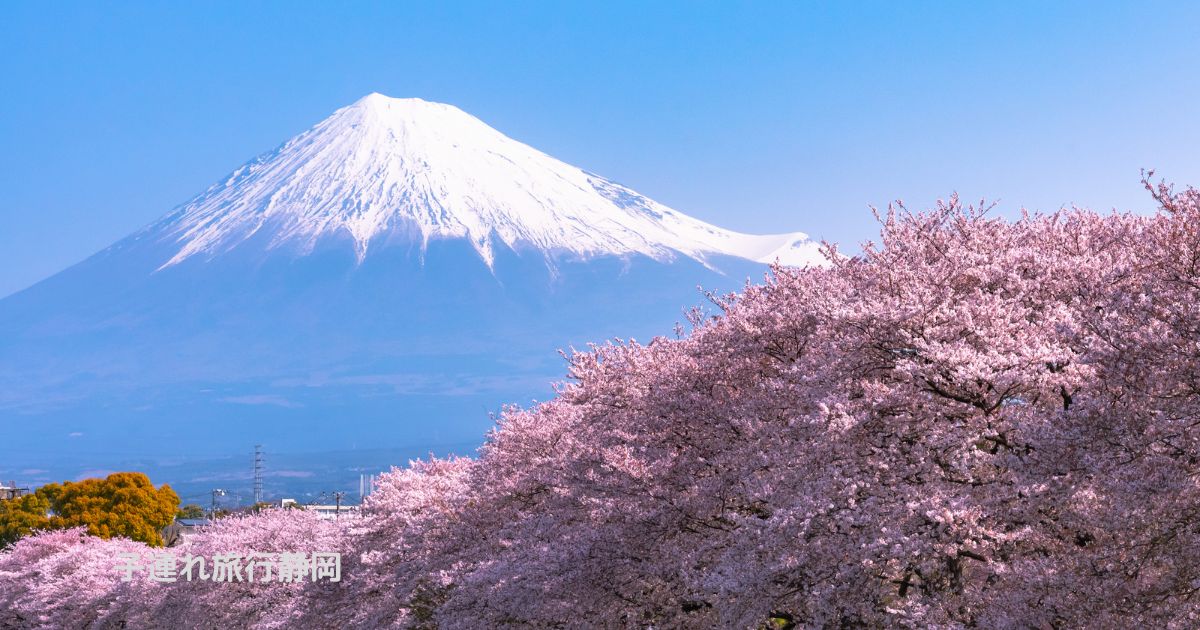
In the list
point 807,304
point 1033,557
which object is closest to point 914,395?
point 1033,557

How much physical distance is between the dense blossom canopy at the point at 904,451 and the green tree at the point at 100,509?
44960mm

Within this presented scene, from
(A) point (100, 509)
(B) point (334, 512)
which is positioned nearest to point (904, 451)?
(A) point (100, 509)

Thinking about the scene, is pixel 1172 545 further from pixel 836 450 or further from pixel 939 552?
pixel 836 450

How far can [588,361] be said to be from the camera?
74.1ft

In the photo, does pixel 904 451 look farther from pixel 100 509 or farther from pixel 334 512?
pixel 334 512

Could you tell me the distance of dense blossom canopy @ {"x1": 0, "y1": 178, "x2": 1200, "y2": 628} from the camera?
11234 mm

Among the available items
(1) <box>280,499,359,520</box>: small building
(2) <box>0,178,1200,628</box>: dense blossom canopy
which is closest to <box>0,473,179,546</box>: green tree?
(1) <box>280,499,359,520</box>: small building

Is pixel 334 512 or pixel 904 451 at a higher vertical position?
pixel 334 512

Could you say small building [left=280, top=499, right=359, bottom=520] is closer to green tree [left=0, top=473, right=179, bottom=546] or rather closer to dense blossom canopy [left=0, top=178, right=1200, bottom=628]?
green tree [left=0, top=473, right=179, bottom=546]

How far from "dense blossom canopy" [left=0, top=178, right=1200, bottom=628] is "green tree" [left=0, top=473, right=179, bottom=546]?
1770 inches

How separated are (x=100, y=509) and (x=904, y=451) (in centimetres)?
5885

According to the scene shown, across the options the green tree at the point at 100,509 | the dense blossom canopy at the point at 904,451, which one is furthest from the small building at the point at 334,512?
the dense blossom canopy at the point at 904,451

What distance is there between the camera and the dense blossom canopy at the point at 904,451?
11234 millimetres

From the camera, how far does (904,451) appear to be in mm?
14859
